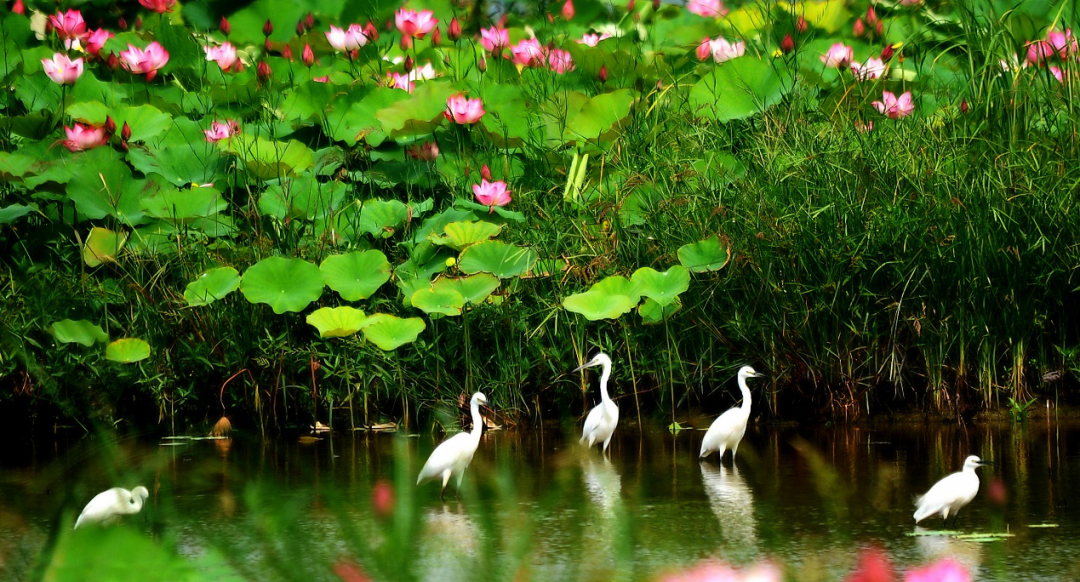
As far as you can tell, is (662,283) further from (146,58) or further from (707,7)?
(707,7)

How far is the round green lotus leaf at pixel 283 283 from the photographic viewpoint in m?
4.86

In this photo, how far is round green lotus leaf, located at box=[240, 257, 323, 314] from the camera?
486 centimetres

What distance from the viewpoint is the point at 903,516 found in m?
3.29

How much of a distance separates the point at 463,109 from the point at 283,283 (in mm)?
1209

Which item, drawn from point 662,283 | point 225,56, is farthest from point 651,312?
point 225,56

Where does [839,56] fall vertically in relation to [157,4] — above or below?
below

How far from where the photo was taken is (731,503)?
3535 millimetres

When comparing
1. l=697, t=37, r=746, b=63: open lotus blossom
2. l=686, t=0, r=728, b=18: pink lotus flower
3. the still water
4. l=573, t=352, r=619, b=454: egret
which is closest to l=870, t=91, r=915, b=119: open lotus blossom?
l=697, t=37, r=746, b=63: open lotus blossom

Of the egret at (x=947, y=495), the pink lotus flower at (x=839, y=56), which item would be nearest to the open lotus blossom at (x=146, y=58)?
the pink lotus flower at (x=839, y=56)

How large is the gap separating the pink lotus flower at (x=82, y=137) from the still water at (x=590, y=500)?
1.51 meters

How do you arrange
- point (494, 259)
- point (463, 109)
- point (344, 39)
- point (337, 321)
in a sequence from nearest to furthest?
point (337, 321) < point (494, 259) < point (463, 109) < point (344, 39)

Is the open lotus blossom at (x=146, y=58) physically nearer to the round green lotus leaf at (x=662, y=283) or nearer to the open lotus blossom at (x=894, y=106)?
the round green lotus leaf at (x=662, y=283)

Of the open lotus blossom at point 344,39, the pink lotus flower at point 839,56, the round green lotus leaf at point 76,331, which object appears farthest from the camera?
the open lotus blossom at point 344,39

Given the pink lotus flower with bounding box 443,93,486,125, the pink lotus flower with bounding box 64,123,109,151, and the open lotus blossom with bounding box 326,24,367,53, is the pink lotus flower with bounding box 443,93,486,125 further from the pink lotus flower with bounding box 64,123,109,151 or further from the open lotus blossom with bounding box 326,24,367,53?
the pink lotus flower with bounding box 64,123,109,151
